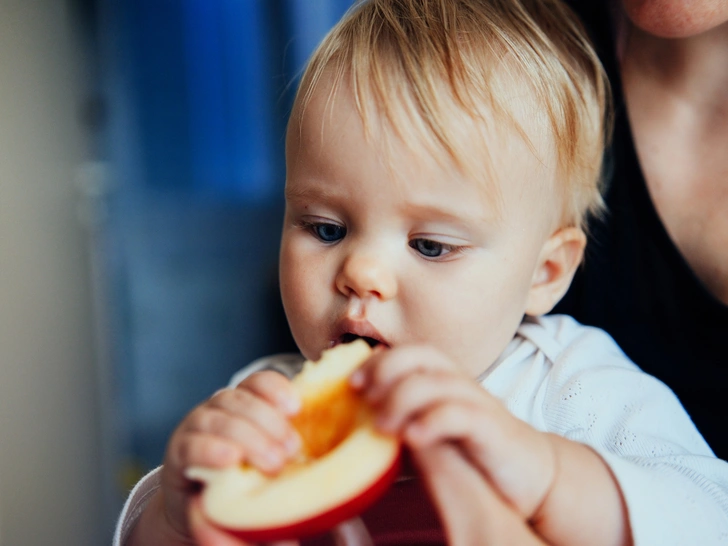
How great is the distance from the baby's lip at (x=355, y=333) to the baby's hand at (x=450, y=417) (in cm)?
17

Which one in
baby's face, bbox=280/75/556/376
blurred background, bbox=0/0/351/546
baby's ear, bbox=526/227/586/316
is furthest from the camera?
blurred background, bbox=0/0/351/546

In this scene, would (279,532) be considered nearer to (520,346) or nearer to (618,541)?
(618,541)

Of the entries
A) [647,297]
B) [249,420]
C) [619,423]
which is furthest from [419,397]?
[647,297]

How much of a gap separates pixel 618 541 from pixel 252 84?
1.18 metres

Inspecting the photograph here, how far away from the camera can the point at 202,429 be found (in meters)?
0.64

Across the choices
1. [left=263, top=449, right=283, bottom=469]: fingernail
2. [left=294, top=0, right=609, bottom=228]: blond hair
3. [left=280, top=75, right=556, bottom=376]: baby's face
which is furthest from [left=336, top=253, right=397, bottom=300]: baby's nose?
[left=263, top=449, right=283, bottom=469]: fingernail

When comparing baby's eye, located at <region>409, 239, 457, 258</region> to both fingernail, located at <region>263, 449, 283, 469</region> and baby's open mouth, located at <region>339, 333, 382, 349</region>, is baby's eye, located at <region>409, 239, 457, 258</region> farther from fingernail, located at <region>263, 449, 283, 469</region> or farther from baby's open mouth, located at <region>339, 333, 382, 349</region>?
fingernail, located at <region>263, 449, 283, 469</region>

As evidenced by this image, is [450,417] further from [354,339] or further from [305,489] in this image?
[354,339]

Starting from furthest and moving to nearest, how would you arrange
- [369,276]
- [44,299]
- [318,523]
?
[44,299] → [369,276] → [318,523]

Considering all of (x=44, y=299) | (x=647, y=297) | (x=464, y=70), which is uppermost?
(x=464, y=70)

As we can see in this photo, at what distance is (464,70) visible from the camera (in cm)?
83

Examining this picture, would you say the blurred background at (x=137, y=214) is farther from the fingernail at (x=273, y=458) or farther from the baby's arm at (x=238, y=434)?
the fingernail at (x=273, y=458)

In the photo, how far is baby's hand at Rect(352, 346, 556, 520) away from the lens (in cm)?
58

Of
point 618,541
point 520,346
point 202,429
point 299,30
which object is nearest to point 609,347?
point 520,346
